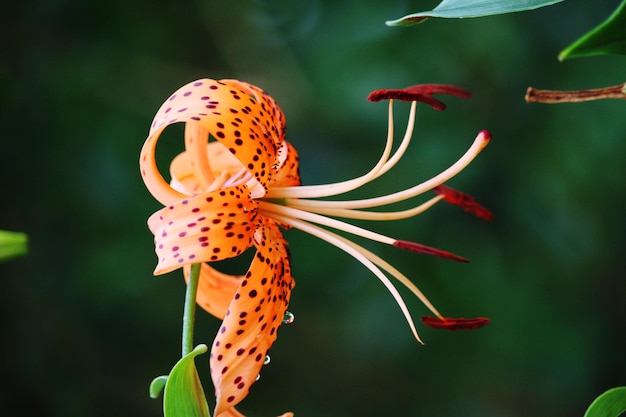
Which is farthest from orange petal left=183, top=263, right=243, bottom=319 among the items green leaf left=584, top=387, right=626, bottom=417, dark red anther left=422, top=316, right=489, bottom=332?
green leaf left=584, top=387, right=626, bottom=417

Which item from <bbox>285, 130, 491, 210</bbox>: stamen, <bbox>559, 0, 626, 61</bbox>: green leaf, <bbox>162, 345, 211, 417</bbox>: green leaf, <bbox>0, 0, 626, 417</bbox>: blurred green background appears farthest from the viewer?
<bbox>0, 0, 626, 417</bbox>: blurred green background

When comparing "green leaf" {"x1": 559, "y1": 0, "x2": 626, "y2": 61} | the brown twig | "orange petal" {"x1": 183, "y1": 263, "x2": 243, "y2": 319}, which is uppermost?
"green leaf" {"x1": 559, "y1": 0, "x2": 626, "y2": 61}

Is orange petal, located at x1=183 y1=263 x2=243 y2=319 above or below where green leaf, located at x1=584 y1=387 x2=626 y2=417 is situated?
above

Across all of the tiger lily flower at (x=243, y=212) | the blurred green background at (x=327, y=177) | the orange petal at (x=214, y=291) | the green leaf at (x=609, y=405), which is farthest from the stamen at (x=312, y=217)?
the blurred green background at (x=327, y=177)

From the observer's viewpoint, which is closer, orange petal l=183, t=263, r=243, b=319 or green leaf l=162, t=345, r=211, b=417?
green leaf l=162, t=345, r=211, b=417

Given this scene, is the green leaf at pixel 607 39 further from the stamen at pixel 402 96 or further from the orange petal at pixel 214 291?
the orange petal at pixel 214 291

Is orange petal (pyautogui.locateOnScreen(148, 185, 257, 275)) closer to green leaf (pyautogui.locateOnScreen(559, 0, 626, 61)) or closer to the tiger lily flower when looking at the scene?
the tiger lily flower

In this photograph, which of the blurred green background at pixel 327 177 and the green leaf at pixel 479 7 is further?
the blurred green background at pixel 327 177

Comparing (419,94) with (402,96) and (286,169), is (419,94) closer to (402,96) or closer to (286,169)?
(402,96)
